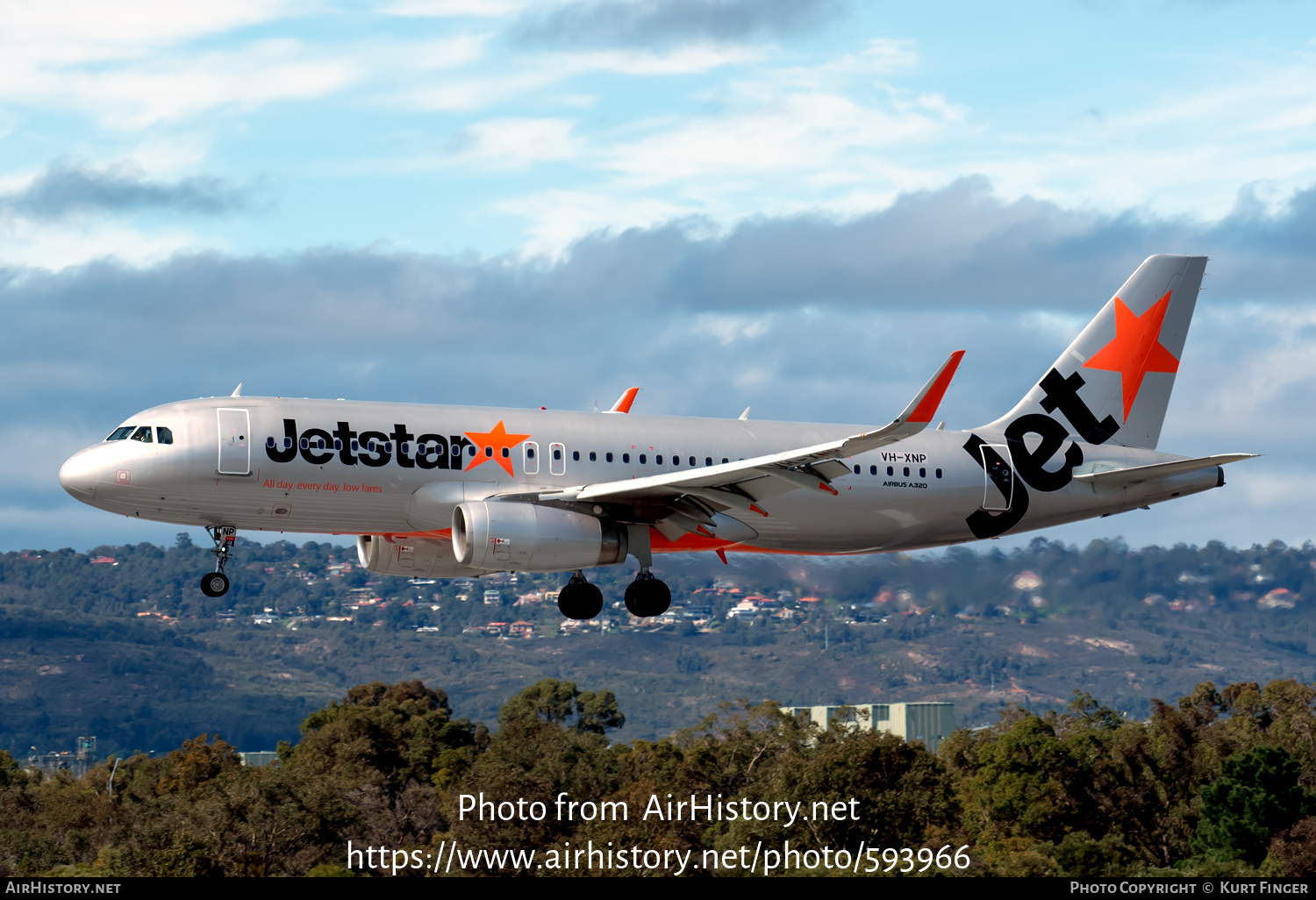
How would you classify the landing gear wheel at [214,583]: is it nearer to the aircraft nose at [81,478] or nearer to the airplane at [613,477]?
the airplane at [613,477]

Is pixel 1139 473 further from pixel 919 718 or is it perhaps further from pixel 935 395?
pixel 919 718

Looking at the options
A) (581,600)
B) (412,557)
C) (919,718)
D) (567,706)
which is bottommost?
(919,718)

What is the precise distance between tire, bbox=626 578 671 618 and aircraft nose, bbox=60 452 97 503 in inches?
508

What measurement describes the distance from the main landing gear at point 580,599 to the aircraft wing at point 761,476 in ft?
11.7

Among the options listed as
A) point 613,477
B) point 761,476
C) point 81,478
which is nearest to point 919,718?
point 613,477

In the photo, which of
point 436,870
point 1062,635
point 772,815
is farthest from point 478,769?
point 1062,635

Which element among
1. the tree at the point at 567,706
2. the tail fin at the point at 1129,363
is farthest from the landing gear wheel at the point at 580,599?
the tree at the point at 567,706

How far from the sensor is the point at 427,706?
153m

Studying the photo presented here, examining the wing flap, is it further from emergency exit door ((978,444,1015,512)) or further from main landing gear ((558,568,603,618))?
emergency exit door ((978,444,1015,512))

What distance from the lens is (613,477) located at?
39.3 metres

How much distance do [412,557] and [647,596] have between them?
6390 mm

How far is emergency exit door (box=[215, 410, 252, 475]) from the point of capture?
36.2 metres

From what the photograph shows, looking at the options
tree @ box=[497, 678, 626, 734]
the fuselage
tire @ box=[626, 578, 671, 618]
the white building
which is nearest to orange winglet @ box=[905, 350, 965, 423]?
the fuselage

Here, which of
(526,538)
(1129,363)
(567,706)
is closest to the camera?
(526,538)
